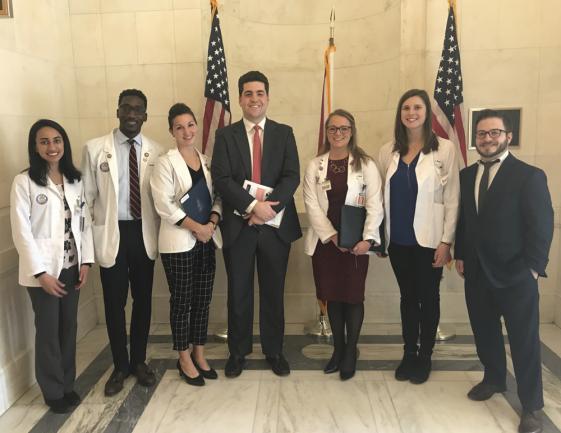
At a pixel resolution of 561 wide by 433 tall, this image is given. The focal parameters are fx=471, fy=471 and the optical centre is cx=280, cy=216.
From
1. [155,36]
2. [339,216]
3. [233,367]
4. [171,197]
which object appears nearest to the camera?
[171,197]

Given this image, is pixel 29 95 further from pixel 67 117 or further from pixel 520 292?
pixel 520 292

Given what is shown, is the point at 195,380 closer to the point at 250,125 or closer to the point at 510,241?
the point at 250,125

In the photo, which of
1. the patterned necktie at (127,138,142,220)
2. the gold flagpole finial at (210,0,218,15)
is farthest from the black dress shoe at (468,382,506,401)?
the gold flagpole finial at (210,0,218,15)

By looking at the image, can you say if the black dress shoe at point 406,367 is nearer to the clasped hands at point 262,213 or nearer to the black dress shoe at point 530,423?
the black dress shoe at point 530,423

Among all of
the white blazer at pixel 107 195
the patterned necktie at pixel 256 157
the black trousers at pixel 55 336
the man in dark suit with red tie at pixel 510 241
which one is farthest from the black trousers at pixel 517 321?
the black trousers at pixel 55 336

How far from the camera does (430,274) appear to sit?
2.79 m

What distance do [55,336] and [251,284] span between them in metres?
1.16

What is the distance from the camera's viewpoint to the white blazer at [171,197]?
2.68 meters

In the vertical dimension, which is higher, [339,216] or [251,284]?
[339,216]

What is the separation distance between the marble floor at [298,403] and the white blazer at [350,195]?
930 millimetres

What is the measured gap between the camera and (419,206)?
2707 millimetres

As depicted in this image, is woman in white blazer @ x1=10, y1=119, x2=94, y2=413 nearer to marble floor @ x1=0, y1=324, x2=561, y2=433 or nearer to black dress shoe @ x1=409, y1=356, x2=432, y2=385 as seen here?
marble floor @ x1=0, y1=324, x2=561, y2=433

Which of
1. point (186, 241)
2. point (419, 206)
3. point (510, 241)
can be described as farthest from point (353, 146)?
point (186, 241)

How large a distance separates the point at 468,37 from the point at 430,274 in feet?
6.66
